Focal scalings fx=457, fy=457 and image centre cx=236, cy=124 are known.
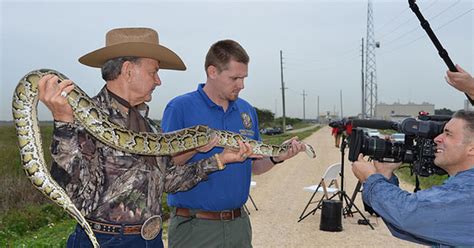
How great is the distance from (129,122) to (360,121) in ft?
6.44

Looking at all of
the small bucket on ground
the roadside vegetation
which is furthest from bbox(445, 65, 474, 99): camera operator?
the small bucket on ground

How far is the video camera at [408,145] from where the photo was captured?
3676 mm

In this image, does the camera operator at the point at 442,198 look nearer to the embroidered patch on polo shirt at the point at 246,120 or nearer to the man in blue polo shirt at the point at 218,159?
the man in blue polo shirt at the point at 218,159

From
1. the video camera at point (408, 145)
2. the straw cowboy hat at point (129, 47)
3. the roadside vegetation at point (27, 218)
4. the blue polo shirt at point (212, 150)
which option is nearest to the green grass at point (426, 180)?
the roadside vegetation at point (27, 218)

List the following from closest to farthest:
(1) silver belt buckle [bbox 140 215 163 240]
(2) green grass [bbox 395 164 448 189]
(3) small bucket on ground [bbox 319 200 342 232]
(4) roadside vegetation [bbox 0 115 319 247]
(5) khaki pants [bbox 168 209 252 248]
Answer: (1) silver belt buckle [bbox 140 215 163 240] → (5) khaki pants [bbox 168 209 252 248] → (4) roadside vegetation [bbox 0 115 319 247] → (3) small bucket on ground [bbox 319 200 342 232] → (2) green grass [bbox 395 164 448 189]

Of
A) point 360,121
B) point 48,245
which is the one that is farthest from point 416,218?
point 48,245

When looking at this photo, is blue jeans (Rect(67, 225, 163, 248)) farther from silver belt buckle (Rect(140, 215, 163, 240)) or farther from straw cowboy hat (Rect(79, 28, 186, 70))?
straw cowboy hat (Rect(79, 28, 186, 70))

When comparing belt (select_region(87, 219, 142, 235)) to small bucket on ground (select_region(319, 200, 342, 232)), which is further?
small bucket on ground (select_region(319, 200, 342, 232))

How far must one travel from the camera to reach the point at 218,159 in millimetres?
4320

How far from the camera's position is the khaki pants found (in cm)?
445

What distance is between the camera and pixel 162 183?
383 centimetres

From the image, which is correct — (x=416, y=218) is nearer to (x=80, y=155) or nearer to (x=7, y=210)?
(x=80, y=155)

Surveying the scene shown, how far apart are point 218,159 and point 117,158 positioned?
112 centimetres

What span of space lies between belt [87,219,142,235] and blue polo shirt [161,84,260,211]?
1.12 meters
